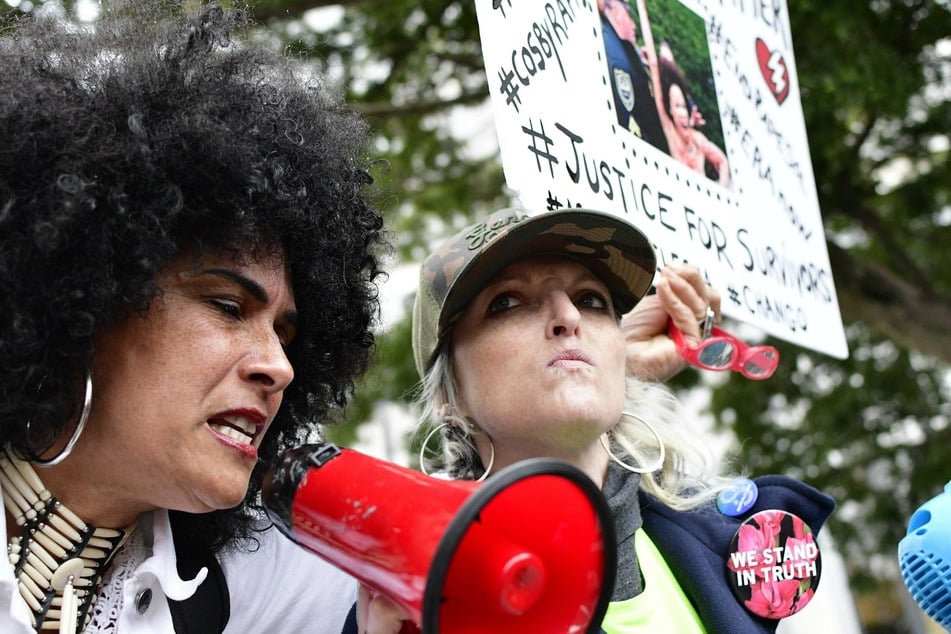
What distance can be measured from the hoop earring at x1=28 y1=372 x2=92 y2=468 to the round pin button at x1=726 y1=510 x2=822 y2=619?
1.44 m

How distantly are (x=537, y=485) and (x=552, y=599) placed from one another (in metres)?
0.23

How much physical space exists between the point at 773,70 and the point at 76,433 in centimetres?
265

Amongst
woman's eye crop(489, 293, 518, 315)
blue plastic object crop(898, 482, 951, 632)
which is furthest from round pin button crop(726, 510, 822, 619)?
woman's eye crop(489, 293, 518, 315)

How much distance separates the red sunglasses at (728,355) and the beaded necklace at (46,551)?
→ 5.41 feet

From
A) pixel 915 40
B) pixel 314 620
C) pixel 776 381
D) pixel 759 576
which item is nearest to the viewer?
pixel 759 576

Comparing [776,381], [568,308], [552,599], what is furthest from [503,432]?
[776,381]

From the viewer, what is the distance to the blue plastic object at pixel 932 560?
1784 millimetres

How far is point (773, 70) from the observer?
3549 millimetres

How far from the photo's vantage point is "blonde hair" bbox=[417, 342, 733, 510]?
8.71 ft

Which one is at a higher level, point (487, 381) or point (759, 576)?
point (487, 381)

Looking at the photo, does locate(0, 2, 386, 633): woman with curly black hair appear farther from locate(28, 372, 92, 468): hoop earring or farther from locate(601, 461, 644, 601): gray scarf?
locate(601, 461, 644, 601): gray scarf

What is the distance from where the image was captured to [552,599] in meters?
1.58

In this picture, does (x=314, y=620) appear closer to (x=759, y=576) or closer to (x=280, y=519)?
(x=280, y=519)

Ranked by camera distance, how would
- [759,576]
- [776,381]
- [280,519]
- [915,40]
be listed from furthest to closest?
[776,381] → [915,40] → [759,576] → [280,519]
